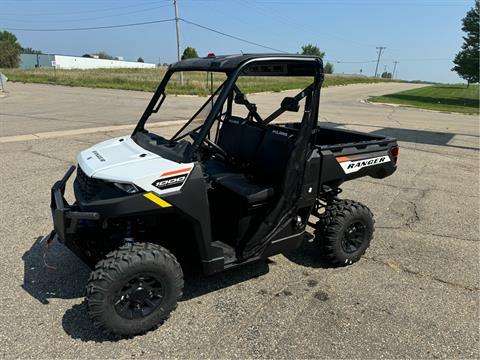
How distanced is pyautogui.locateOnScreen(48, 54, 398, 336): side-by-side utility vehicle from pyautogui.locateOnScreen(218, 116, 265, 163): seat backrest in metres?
0.01

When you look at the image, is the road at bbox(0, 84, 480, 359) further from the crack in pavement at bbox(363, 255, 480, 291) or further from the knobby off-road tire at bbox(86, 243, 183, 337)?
the knobby off-road tire at bbox(86, 243, 183, 337)

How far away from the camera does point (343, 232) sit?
12.1 ft

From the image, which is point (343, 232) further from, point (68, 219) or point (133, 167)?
point (68, 219)

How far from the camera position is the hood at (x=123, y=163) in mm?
2635

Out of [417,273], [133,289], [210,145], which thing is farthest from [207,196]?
[417,273]

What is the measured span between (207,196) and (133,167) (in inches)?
21.7

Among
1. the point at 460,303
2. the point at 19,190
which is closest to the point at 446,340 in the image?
the point at 460,303

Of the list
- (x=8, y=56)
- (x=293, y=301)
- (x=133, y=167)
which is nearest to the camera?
(x=133, y=167)

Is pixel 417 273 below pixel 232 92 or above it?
below

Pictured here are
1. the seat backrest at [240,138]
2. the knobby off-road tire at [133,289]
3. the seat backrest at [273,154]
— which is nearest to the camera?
the knobby off-road tire at [133,289]

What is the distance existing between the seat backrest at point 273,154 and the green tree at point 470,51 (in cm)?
3584

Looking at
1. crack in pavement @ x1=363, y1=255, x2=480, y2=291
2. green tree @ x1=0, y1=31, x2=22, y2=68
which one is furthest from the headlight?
Result: green tree @ x1=0, y1=31, x2=22, y2=68

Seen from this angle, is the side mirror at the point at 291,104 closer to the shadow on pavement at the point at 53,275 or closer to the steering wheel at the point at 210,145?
the steering wheel at the point at 210,145

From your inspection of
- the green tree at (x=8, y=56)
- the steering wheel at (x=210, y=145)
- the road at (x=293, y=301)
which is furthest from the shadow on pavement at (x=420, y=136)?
the green tree at (x=8, y=56)
